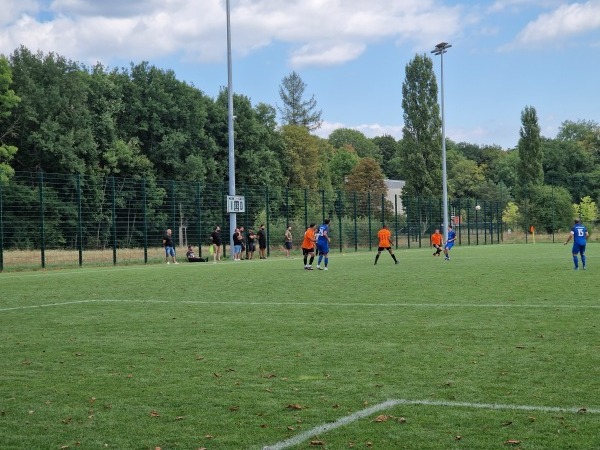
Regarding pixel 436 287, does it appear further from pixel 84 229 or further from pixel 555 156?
pixel 555 156

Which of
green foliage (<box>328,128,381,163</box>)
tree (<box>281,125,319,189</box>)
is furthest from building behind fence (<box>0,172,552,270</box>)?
green foliage (<box>328,128,381,163</box>)

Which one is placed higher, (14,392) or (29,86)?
(29,86)

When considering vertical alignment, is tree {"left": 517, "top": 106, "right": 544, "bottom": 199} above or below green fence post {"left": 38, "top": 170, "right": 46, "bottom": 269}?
above

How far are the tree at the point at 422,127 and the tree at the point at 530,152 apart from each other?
14.4 meters

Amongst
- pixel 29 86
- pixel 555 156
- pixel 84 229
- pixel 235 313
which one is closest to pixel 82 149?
pixel 29 86

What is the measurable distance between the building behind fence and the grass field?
16.5 metres

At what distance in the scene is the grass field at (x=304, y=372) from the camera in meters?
6.13

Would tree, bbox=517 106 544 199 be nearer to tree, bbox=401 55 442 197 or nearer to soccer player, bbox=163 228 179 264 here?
tree, bbox=401 55 442 197

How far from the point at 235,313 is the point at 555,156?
367ft

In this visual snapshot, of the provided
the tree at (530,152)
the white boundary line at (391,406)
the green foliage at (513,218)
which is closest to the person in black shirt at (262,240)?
the white boundary line at (391,406)

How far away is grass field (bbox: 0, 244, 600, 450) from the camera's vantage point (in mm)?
6134

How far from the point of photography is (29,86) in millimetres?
57812

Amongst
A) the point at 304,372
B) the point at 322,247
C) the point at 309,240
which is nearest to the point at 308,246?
the point at 309,240

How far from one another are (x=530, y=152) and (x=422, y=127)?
1743cm
